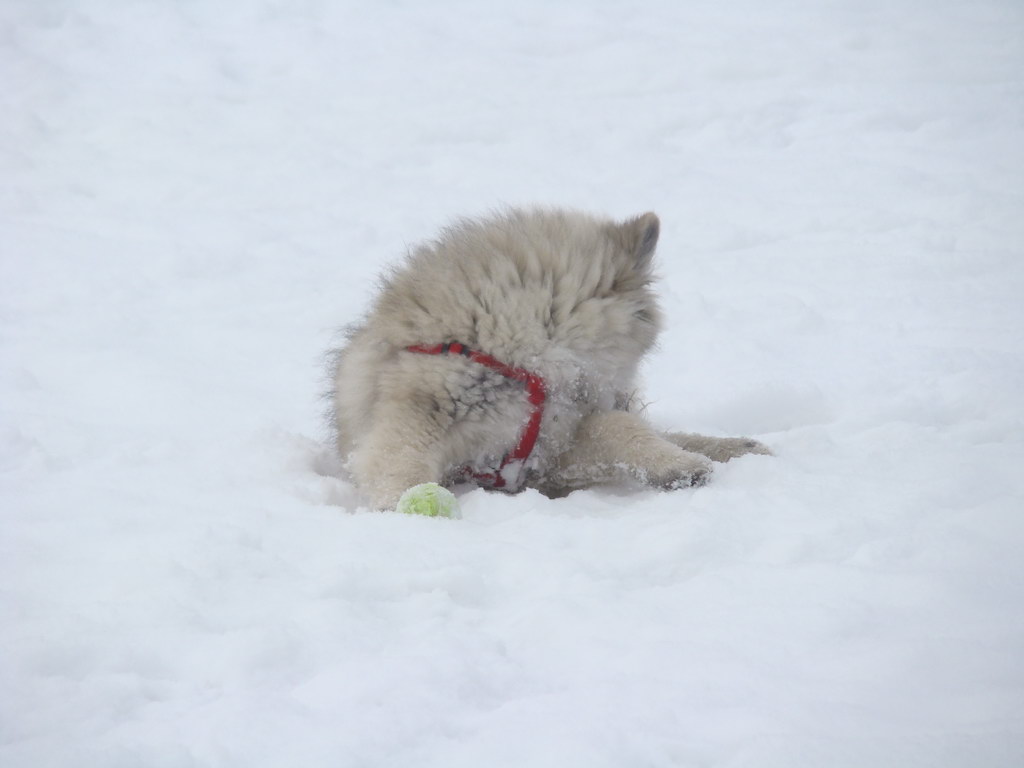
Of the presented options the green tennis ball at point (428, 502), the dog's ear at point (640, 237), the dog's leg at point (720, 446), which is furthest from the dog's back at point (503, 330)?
the dog's leg at point (720, 446)

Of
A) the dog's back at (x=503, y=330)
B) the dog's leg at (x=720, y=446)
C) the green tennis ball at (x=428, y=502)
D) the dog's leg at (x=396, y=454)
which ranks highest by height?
the dog's back at (x=503, y=330)

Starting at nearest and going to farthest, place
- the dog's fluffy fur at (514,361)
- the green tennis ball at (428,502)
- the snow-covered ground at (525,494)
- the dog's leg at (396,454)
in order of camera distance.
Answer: the snow-covered ground at (525,494) → the green tennis ball at (428,502) → the dog's leg at (396,454) → the dog's fluffy fur at (514,361)

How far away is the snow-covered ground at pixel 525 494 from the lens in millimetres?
1881

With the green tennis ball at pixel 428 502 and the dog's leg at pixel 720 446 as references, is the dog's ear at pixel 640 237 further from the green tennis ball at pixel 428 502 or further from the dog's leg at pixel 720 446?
→ the green tennis ball at pixel 428 502

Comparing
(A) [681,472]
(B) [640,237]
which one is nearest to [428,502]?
(A) [681,472]

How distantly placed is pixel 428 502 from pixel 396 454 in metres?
0.34

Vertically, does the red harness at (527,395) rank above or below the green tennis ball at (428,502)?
above

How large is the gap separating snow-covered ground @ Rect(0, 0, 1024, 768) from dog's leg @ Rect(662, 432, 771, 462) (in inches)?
5.6

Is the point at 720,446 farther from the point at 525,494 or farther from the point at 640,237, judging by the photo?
the point at 525,494

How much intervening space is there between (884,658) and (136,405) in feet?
11.2

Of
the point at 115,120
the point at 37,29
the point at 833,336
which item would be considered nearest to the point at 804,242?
the point at 833,336

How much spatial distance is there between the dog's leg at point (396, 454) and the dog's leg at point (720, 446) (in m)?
1.06

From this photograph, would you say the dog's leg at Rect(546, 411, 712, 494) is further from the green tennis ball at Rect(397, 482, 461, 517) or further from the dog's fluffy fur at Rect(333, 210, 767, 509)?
the green tennis ball at Rect(397, 482, 461, 517)

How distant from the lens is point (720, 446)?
386 cm
